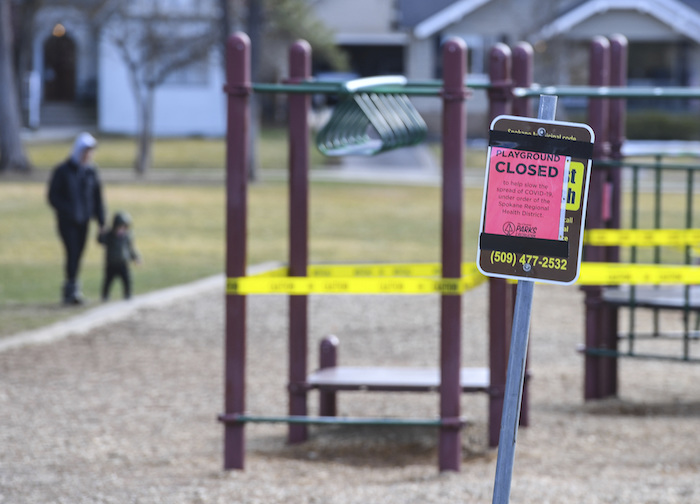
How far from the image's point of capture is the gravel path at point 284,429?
4957 millimetres

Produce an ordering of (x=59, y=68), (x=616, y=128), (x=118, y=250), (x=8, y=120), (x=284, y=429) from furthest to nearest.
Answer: (x=59, y=68) → (x=8, y=120) → (x=118, y=250) → (x=616, y=128) → (x=284, y=429)

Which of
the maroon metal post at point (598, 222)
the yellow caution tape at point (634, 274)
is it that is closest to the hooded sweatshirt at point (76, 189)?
the maroon metal post at point (598, 222)

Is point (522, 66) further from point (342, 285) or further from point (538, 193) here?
point (538, 193)

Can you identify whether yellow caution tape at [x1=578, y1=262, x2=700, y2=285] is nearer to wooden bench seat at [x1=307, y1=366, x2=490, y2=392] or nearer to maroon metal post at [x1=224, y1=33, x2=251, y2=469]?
wooden bench seat at [x1=307, y1=366, x2=490, y2=392]

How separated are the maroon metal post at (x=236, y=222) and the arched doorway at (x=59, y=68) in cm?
3871

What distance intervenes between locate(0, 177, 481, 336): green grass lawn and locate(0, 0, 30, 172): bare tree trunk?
301 cm

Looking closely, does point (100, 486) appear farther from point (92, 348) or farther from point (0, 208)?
point (0, 208)

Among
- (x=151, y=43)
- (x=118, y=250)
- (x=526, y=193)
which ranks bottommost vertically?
(x=118, y=250)

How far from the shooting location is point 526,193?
3.13 metres

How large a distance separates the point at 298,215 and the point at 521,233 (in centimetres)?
292

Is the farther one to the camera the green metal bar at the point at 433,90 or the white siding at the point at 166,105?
the white siding at the point at 166,105

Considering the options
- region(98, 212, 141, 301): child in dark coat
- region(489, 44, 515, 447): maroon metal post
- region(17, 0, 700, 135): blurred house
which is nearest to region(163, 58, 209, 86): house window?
region(17, 0, 700, 135): blurred house

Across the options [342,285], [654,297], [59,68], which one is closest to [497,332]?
[342,285]

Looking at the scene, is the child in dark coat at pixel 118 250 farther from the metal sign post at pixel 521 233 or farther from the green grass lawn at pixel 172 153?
the green grass lawn at pixel 172 153
